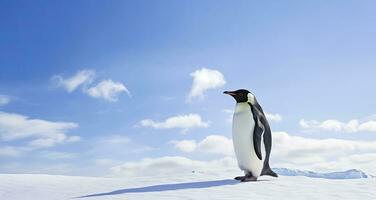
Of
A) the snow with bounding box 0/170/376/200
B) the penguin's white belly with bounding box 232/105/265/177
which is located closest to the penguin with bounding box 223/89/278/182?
the penguin's white belly with bounding box 232/105/265/177

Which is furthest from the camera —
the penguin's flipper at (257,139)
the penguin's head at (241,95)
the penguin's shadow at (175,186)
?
the penguin's head at (241,95)

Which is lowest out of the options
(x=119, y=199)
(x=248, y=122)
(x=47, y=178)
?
(x=119, y=199)

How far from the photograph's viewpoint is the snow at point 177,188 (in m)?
9.13

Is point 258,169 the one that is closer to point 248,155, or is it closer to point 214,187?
point 248,155

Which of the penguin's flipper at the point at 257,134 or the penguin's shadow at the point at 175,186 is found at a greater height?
the penguin's flipper at the point at 257,134

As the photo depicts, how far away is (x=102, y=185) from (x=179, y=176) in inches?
75.8

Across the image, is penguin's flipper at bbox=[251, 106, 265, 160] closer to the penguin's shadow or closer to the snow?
→ the snow

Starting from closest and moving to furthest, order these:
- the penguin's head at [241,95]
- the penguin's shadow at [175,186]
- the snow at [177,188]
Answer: the snow at [177,188], the penguin's shadow at [175,186], the penguin's head at [241,95]

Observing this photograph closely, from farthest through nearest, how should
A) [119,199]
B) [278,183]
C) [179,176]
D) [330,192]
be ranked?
[179,176]
[278,183]
[330,192]
[119,199]

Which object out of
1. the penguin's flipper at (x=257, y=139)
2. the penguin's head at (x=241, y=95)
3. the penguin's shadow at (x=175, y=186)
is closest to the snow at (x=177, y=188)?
the penguin's shadow at (x=175, y=186)

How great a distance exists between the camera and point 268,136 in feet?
38.1

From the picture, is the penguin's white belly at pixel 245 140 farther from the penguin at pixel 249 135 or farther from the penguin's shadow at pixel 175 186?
the penguin's shadow at pixel 175 186

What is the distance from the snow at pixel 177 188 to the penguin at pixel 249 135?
48 cm

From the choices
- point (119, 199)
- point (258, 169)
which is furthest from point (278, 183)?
point (119, 199)
